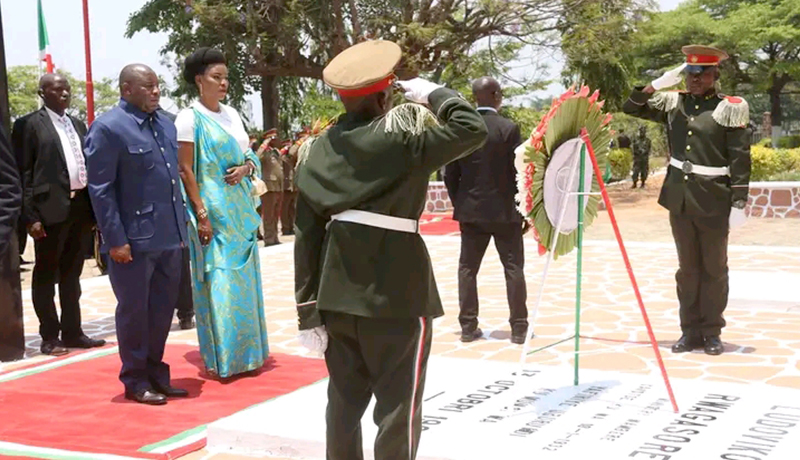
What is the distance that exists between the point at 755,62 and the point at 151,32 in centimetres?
1946

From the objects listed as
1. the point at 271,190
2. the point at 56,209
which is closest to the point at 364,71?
the point at 56,209

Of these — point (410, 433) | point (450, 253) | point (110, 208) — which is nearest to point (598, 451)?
point (410, 433)

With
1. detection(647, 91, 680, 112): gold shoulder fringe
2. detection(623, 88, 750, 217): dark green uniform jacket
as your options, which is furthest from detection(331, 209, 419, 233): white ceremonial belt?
detection(647, 91, 680, 112): gold shoulder fringe

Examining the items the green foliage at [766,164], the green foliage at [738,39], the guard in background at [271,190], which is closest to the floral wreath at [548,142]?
the guard in background at [271,190]

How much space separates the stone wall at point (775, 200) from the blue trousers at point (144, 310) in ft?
43.4

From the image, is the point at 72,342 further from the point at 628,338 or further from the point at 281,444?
the point at 628,338

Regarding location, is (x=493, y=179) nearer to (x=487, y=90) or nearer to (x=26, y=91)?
(x=487, y=90)

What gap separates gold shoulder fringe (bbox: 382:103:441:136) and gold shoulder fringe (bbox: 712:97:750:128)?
3441mm

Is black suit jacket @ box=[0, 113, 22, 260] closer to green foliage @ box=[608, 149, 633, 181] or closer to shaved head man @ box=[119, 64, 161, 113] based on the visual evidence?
shaved head man @ box=[119, 64, 161, 113]

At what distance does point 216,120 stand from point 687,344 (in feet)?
11.1

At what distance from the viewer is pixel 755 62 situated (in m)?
31.4

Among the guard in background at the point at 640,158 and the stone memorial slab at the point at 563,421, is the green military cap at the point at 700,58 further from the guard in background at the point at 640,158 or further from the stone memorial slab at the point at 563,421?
the guard in background at the point at 640,158

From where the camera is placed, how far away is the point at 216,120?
5.81m

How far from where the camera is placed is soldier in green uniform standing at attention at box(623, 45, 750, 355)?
238 inches
